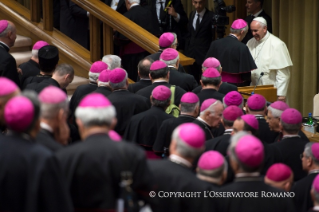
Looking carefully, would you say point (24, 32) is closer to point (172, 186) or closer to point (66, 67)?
point (66, 67)

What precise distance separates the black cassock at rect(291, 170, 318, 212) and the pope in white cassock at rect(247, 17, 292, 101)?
3911mm

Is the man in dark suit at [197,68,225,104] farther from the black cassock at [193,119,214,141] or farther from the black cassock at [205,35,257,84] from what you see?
the black cassock at [205,35,257,84]

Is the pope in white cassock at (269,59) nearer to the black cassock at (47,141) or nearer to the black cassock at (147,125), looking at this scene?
the black cassock at (147,125)

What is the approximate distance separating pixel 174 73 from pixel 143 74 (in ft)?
1.16

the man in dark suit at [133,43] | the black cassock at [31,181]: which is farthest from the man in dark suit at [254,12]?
the black cassock at [31,181]

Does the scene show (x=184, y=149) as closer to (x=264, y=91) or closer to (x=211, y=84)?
(x=211, y=84)

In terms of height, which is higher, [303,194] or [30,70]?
[30,70]

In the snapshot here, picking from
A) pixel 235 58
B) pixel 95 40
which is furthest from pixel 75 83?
pixel 235 58

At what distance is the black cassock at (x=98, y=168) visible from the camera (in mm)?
3623

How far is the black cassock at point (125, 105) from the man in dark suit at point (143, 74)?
721mm

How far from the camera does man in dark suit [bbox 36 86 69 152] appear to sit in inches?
152

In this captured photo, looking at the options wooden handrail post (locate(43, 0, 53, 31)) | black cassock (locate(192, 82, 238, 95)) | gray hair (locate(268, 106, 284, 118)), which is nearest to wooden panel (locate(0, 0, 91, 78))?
wooden handrail post (locate(43, 0, 53, 31))

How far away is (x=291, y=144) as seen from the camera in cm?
562

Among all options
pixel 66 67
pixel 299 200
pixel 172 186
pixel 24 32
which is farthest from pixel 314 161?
pixel 24 32
